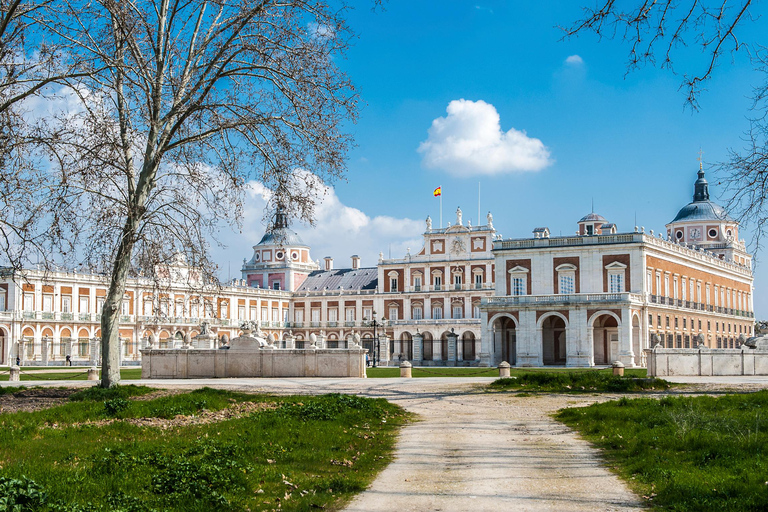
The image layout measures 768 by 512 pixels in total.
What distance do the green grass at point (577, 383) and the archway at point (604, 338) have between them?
33436 mm

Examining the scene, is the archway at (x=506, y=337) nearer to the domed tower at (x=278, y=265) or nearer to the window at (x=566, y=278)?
the window at (x=566, y=278)

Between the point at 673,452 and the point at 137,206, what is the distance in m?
12.4

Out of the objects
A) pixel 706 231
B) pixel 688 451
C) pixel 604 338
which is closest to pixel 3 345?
pixel 604 338

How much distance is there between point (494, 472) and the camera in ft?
33.0

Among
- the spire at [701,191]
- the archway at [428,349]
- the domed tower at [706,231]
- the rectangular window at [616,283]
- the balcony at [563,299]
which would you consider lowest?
the archway at [428,349]

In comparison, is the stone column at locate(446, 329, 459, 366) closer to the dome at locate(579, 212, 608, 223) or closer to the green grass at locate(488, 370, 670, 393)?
the dome at locate(579, 212, 608, 223)

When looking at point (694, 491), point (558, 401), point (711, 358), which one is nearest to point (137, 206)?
point (558, 401)

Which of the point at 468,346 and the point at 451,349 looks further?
the point at 468,346

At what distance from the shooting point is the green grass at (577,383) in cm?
2384

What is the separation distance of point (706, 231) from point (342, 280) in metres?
42.8

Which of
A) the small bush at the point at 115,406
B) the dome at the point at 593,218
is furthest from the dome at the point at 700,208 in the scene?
the small bush at the point at 115,406

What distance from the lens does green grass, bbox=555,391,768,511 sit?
819cm

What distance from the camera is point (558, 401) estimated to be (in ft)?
68.3

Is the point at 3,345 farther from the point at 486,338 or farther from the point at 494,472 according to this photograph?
the point at 494,472
